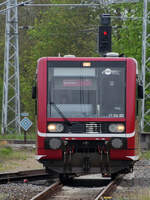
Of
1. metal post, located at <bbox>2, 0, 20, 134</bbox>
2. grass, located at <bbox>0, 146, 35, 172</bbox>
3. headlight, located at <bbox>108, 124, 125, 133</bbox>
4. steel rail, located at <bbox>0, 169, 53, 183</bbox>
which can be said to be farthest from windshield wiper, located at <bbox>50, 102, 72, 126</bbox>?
metal post, located at <bbox>2, 0, 20, 134</bbox>

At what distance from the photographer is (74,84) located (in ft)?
50.7

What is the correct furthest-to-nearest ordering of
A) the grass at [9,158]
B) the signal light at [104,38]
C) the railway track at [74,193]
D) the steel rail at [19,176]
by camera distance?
the signal light at [104,38]
the grass at [9,158]
the steel rail at [19,176]
the railway track at [74,193]

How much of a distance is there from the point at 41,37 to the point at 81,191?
41.5 m

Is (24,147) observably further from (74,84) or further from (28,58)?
(28,58)

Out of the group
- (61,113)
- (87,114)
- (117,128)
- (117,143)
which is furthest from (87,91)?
(117,143)

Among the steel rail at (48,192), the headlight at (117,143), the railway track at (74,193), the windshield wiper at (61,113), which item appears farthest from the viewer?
the windshield wiper at (61,113)

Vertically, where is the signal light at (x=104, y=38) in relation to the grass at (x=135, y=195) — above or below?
above

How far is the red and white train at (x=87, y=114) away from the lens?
15.1m

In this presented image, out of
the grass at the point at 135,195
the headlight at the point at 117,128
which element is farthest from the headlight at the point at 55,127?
the grass at the point at 135,195

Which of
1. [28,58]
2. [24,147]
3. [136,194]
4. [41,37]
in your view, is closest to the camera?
[136,194]

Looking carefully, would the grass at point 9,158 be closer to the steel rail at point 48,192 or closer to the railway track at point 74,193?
the steel rail at point 48,192

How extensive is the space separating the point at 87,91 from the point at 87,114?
21.1 inches

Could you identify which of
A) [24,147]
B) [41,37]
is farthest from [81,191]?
[41,37]

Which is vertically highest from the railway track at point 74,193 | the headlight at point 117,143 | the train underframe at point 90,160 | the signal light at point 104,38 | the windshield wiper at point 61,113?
the signal light at point 104,38
